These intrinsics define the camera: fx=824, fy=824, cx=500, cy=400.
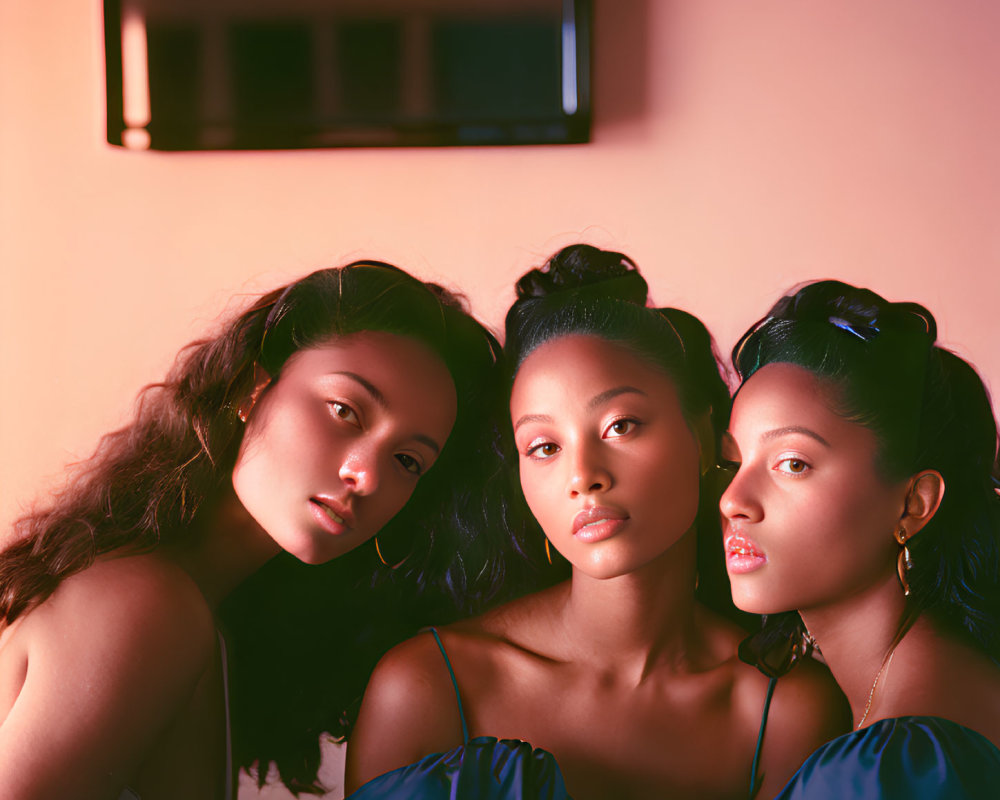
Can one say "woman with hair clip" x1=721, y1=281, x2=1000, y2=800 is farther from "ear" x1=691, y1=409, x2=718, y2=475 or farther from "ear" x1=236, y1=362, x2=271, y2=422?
"ear" x1=236, y1=362, x2=271, y2=422

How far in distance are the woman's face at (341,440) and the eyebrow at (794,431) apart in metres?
0.32

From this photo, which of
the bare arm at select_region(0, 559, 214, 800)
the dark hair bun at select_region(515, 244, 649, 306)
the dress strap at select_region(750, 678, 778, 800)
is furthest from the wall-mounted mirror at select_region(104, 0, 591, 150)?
the dress strap at select_region(750, 678, 778, 800)

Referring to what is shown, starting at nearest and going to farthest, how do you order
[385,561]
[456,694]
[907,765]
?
[907,765], [456,694], [385,561]

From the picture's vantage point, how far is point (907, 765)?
64 cm

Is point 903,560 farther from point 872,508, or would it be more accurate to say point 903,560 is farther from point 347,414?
point 347,414

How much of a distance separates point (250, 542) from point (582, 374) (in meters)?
0.41

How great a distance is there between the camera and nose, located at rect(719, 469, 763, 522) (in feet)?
2.39

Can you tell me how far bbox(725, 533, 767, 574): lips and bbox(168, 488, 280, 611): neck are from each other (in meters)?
0.49

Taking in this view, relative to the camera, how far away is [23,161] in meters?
1.04

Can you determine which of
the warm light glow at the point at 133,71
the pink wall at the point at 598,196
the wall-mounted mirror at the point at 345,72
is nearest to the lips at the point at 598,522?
the pink wall at the point at 598,196

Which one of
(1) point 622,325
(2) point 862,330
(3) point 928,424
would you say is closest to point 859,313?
(2) point 862,330

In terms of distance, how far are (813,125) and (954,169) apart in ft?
0.56

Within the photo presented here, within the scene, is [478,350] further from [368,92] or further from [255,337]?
[368,92]

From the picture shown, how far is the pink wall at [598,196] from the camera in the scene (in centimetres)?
98
